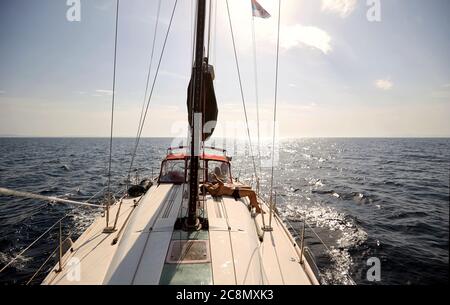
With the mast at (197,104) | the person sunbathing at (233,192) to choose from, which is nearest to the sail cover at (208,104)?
the mast at (197,104)

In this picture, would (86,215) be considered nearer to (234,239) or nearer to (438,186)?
(234,239)

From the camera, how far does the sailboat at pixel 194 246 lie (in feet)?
13.4

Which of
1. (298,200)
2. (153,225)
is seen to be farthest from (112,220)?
(298,200)

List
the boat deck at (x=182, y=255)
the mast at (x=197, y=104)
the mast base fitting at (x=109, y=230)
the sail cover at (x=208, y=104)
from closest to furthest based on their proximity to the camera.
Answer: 1. the boat deck at (x=182, y=255)
2. the mast at (x=197, y=104)
3. the sail cover at (x=208, y=104)
4. the mast base fitting at (x=109, y=230)

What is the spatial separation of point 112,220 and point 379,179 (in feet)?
71.6

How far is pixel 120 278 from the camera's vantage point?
12.8ft

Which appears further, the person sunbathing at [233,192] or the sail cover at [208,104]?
the person sunbathing at [233,192]

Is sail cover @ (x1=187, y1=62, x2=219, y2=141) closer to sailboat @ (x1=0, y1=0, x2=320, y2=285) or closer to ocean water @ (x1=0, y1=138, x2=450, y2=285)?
sailboat @ (x1=0, y1=0, x2=320, y2=285)

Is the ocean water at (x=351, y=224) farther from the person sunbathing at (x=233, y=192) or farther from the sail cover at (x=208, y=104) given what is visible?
the sail cover at (x=208, y=104)

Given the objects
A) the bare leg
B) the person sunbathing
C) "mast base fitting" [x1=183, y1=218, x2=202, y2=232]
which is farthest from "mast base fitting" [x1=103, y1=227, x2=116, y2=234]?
the bare leg

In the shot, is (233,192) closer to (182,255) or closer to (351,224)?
(182,255)

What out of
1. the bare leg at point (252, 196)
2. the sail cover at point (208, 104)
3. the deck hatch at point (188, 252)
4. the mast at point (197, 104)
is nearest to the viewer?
the deck hatch at point (188, 252)

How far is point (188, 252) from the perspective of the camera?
458 cm

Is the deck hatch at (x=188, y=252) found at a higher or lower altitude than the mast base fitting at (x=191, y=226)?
lower
